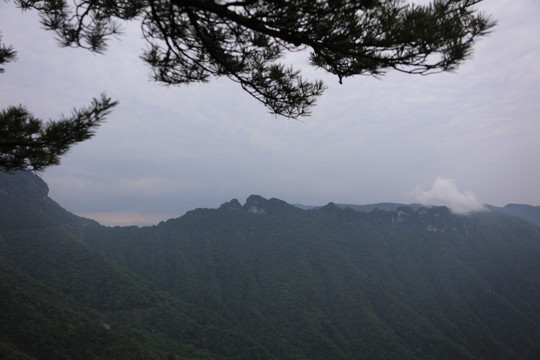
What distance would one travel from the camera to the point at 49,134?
A: 391 cm

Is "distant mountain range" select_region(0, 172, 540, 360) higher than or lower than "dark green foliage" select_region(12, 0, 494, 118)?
lower

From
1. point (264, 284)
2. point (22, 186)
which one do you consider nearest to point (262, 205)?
point (264, 284)

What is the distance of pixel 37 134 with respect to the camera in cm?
398

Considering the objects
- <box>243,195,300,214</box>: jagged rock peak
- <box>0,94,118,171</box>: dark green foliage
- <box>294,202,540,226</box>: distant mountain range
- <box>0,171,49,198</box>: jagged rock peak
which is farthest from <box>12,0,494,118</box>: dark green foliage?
<box>294,202,540,226</box>: distant mountain range

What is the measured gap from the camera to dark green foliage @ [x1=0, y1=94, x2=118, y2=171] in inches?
149

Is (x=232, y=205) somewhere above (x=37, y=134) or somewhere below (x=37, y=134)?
above

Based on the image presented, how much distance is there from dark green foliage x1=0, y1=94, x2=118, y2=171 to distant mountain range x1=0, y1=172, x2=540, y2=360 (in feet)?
83.4

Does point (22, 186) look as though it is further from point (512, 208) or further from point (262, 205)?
point (512, 208)

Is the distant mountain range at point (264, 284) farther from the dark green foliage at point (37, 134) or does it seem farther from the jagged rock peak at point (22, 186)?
the dark green foliage at point (37, 134)

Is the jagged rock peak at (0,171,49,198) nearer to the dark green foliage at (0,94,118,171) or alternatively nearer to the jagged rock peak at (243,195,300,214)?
the jagged rock peak at (243,195,300,214)

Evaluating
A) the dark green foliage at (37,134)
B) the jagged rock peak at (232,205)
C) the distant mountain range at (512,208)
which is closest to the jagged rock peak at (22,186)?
the jagged rock peak at (232,205)

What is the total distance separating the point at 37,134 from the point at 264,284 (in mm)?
70705

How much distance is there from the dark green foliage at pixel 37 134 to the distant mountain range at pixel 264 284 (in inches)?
1001

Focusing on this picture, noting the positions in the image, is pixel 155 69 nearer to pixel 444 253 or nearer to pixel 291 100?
pixel 291 100
